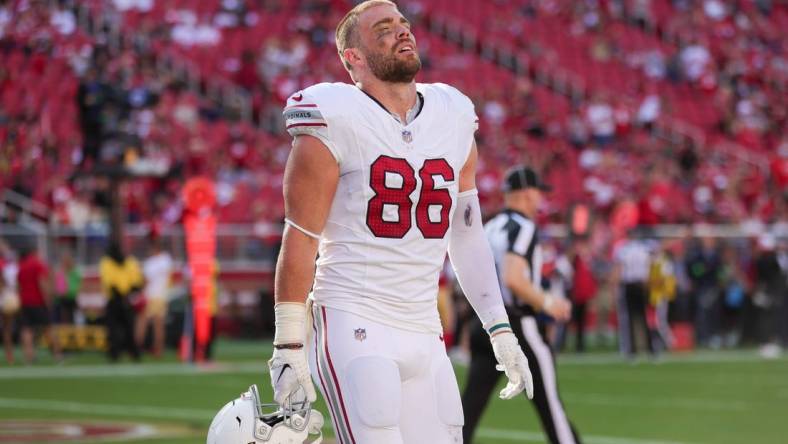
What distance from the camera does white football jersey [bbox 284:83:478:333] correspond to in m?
4.82

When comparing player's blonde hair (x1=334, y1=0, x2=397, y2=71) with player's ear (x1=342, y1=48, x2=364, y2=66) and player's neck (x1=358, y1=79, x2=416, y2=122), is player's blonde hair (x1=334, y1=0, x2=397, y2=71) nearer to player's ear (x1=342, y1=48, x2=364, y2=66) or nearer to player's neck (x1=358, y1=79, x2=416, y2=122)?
player's ear (x1=342, y1=48, x2=364, y2=66)

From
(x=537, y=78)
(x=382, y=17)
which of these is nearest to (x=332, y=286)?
(x=382, y=17)

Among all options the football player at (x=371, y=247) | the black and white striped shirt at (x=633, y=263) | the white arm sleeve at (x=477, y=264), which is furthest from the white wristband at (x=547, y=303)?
the black and white striped shirt at (x=633, y=263)

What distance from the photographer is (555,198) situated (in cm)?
2681

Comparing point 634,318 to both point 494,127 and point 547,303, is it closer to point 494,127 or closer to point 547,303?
point 494,127

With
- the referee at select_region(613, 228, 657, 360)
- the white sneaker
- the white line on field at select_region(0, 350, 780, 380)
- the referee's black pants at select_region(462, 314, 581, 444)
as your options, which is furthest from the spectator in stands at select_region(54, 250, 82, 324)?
the referee's black pants at select_region(462, 314, 581, 444)

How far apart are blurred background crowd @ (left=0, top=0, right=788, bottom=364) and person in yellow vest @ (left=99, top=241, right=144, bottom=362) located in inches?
34.6

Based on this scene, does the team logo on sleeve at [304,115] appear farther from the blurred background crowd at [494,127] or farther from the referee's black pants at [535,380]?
the blurred background crowd at [494,127]

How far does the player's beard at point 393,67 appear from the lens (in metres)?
4.96

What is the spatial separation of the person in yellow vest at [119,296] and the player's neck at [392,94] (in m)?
15.1

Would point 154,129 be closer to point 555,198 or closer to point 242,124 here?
point 242,124

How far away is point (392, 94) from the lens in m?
5.00

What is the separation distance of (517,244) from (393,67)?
3.31 metres

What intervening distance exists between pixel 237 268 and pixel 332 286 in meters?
19.5
